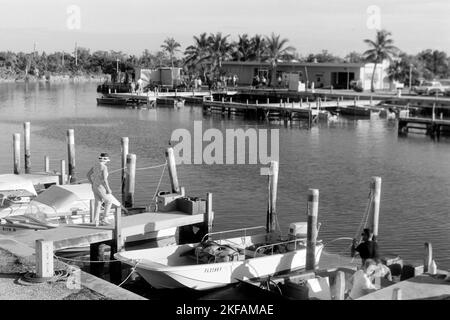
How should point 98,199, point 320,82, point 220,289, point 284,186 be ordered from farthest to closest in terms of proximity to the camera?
point 320,82
point 284,186
point 98,199
point 220,289

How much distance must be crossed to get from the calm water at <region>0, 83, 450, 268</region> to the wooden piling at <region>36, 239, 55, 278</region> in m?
12.5

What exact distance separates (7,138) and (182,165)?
1928 cm

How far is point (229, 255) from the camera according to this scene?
19.2 m

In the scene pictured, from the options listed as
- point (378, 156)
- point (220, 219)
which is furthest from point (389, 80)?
point (220, 219)

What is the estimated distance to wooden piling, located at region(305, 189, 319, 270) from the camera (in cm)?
1908

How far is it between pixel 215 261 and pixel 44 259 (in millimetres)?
5919

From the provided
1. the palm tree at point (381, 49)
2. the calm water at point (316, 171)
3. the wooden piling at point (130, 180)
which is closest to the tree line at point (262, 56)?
the palm tree at point (381, 49)

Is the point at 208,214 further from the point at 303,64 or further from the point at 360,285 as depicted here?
the point at 303,64

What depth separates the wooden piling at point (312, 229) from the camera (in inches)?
751

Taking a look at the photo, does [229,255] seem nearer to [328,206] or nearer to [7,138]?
[328,206]

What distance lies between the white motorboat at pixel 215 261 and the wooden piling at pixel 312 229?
0.87 m

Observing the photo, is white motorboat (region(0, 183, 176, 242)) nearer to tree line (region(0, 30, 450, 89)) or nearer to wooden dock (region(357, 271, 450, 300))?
wooden dock (region(357, 271, 450, 300))

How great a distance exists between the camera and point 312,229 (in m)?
19.2

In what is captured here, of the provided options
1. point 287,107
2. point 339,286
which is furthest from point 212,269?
point 287,107
